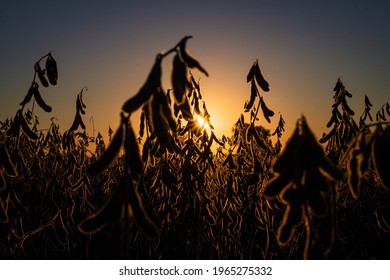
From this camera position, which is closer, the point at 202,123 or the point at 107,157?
the point at 107,157

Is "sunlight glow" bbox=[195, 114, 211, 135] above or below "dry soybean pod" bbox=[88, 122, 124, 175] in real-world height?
above

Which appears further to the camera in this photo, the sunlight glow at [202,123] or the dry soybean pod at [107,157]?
the sunlight glow at [202,123]

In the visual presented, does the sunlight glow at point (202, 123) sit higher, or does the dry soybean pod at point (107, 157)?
the sunlight glow at point (202, 123)

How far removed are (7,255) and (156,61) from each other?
337 centimetres

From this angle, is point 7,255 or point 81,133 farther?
point 81,133

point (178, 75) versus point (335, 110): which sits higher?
point (335, 110)

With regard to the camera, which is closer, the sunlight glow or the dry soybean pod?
the dry soybean pod
